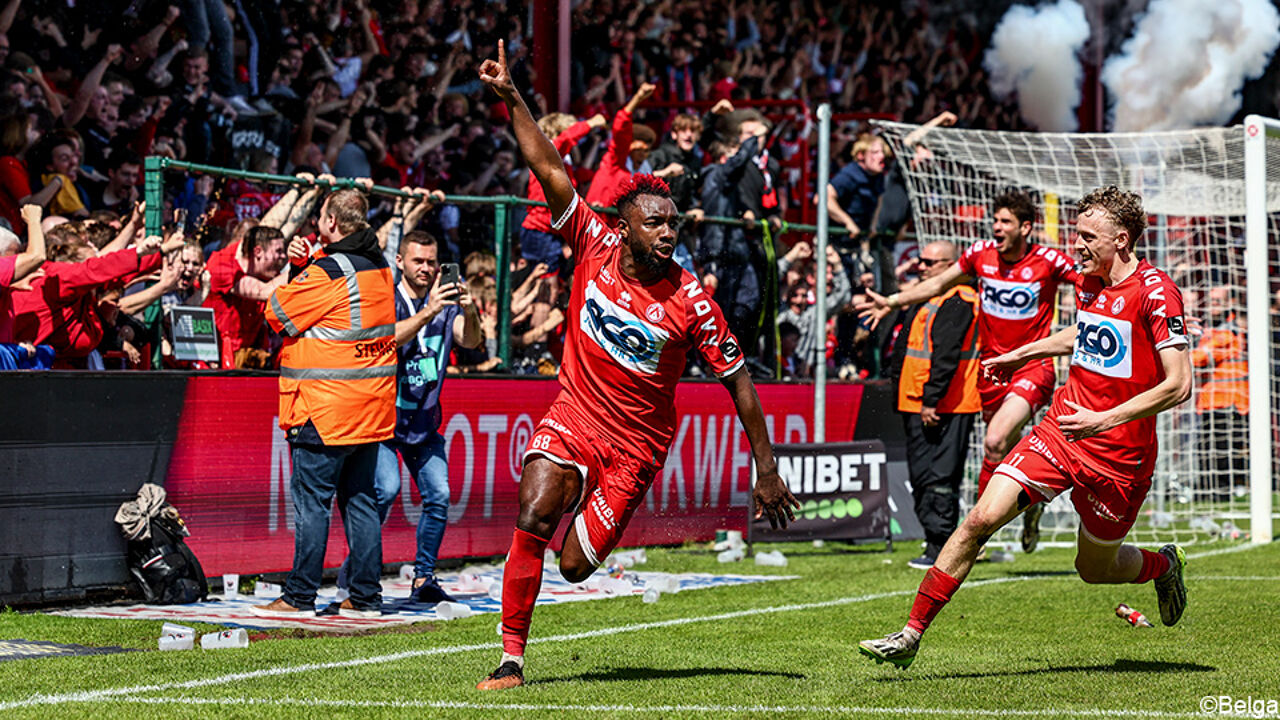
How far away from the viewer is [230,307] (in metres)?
11.3

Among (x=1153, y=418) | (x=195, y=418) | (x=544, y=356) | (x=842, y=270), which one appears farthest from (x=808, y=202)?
(x=1153, y=418)

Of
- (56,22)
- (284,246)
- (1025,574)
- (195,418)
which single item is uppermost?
(56,22)

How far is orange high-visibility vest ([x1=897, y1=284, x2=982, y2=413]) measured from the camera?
12.9 meters

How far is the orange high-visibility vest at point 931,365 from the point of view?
12.9 metres

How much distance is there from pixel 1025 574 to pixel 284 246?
5710 mm

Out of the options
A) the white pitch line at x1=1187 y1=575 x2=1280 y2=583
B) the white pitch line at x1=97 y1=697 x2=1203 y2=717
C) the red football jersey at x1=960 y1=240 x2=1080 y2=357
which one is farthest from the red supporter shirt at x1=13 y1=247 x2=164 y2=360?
the white pitch line at x1=1187 y1=575 x2=1280 y2=583

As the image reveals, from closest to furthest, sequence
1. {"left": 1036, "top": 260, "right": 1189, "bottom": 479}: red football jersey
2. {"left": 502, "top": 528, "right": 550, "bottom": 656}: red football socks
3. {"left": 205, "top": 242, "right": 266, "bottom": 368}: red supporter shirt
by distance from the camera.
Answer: {"left": 502, "top": 528, "right": 550, "bottom": 656}: red football socks → {"left": 1036, "top": 260, "right": 1189, "bottom": 479}: red football jersey → {"left": 205, "top": 242, "right": 266, "bottom": 368}: red supporter shirt

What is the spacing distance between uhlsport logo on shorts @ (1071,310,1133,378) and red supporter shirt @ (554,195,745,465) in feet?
5.78

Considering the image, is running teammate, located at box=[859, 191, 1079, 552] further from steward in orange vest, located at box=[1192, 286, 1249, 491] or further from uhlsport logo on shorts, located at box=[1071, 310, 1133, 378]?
steward in orange vest, located at box=[1192, 286, 1249, 491]

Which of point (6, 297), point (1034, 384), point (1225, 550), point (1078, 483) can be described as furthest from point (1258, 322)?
point (6, 297)

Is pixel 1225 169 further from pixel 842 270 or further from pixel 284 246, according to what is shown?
pixel 284 246

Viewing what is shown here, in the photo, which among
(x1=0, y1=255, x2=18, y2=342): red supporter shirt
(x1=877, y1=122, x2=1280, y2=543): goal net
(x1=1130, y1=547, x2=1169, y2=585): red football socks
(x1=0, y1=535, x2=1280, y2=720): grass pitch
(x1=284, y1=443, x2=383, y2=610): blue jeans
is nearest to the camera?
Result: (x1=0, y1=535, x2=1280, y2=720): grass pitch

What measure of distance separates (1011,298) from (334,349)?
4945 millimetres

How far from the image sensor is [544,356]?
13352mm
